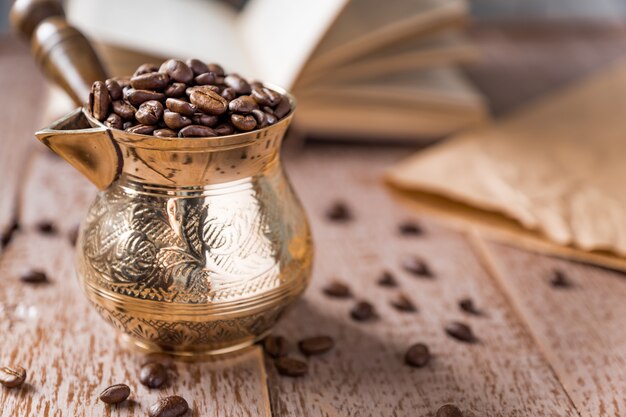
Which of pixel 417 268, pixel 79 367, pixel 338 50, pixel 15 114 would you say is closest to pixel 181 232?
pixel 79 367

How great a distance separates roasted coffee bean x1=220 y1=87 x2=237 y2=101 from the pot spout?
115 mm

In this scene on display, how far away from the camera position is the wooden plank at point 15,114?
1.27m

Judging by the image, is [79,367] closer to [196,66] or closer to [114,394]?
[114,394]

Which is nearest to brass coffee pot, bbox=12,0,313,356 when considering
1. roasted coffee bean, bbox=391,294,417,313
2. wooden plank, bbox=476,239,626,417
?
roasted coffee bean, bbox=391,294,417,313

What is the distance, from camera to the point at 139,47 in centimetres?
135

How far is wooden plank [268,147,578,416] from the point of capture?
0.82 m

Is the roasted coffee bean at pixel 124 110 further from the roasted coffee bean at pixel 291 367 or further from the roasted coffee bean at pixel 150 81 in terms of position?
the roasted coffee bean at pixel 291 367

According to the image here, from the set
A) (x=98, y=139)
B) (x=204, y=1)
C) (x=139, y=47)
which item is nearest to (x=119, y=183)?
(x=98, y=139)

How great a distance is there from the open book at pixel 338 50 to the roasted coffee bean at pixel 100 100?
58 centimetres

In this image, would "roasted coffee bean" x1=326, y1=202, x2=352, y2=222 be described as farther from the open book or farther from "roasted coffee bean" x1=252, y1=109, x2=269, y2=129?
"roasted coffee bean" x1=252, y1=109, x2=269, y2=129

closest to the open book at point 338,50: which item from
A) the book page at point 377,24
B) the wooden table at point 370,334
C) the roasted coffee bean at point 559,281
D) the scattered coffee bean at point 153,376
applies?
the book page at point 377,24

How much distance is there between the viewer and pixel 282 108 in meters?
0.81

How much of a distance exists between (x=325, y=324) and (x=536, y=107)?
86 centimetres

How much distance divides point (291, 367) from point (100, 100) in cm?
34
